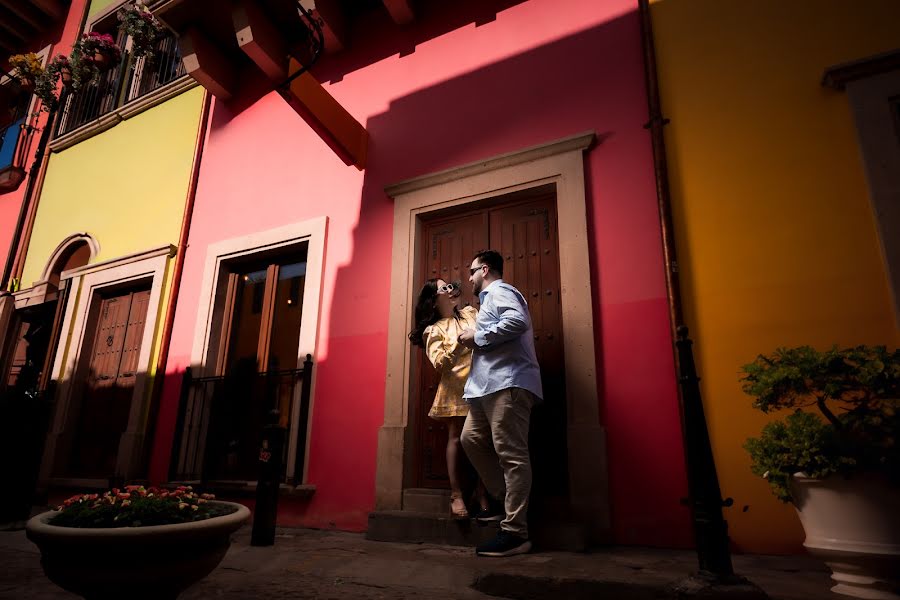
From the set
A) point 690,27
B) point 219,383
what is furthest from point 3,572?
point 690,27

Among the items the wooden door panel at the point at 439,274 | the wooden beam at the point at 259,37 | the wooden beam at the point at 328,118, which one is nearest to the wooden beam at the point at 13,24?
the wooden beam at the point at 259,37

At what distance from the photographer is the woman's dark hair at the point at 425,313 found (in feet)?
13.0

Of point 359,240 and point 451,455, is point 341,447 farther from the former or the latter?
point 359,240

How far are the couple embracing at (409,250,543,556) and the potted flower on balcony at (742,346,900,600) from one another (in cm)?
126

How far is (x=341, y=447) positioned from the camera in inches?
184

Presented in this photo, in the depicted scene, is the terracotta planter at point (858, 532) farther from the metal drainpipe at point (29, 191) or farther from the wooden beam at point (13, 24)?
the wooden beam at point (13, 24)

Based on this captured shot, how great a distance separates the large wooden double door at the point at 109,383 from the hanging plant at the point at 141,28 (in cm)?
363

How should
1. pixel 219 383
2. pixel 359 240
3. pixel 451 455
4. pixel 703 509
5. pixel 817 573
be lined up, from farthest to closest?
pixel 219 383 → pixel 359 240 → pixel 451 455 → pixel 817 573 → pixel 703 509

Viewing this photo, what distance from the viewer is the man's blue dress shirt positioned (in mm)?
3234

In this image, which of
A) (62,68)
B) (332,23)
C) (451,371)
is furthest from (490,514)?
(62,68)

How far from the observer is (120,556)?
68.8 inches

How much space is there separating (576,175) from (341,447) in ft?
9.95

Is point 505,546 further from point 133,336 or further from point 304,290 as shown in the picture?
point 133,336

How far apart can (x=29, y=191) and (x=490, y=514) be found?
9.07 meters
